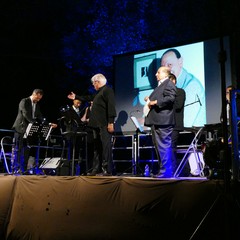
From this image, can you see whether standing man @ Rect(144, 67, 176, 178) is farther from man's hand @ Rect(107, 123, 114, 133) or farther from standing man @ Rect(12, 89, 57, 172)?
standing man @ Rect(12, 89, 57, 172)

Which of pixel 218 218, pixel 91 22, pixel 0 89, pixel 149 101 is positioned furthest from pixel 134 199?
pixel 91 22

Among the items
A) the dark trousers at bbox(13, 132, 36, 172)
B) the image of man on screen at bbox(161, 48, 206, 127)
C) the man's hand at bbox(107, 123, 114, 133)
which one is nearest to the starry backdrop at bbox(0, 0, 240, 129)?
the image of man on screen at bbox(161, 48, 206, 127)

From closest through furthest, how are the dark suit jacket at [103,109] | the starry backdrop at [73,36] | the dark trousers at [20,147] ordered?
the dark suit jacket at [103,109] < the dark trousers at [20,147] < the starry backdrop at [73,36]

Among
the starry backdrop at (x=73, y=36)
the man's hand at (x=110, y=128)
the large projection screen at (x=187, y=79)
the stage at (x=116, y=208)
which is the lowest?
the stage at (x=116, y=208)

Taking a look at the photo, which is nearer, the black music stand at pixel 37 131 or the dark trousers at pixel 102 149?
the dark trousers at pixel 102 149

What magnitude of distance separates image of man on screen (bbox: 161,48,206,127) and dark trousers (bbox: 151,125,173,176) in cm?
246

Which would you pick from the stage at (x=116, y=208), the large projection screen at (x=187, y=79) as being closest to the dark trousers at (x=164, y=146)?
the stage at (x=116, y=208)

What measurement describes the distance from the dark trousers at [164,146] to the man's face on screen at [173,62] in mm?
3083

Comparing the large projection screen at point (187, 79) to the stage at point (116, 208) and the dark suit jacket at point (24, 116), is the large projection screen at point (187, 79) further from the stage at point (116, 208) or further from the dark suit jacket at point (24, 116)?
the stage at point (116, 208)

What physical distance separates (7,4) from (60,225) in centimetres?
1214

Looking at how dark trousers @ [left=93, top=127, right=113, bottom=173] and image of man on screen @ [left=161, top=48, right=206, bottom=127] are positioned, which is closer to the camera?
dark trousers @ [left=93, top=127, right=113, bottom=173]

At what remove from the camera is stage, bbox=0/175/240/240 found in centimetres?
402

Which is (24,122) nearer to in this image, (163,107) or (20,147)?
(20,147)

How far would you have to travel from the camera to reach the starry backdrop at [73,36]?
14.7 m
